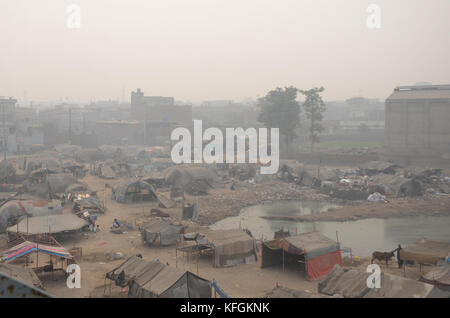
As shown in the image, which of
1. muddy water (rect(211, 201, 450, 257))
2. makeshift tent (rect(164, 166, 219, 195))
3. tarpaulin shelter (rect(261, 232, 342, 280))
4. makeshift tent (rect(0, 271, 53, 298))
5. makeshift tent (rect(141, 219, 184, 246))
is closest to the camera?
makeshift tent (rect(0, 271, 53, 298))

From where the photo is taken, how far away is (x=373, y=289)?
6922mm

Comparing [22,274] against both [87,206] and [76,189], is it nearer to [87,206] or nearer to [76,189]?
[87,206]

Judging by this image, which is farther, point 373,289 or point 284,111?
point 284,111

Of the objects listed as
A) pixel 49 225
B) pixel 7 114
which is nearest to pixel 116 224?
pixel 49 225

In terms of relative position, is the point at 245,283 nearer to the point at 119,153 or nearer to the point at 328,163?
the point at 328,163

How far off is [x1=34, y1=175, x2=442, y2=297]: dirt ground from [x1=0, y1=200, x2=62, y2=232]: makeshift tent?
1.44m

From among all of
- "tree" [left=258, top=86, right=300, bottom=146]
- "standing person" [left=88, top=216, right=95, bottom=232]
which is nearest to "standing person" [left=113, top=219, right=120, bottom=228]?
"standing person" [left=88, top=216, right=95, bottom=232]

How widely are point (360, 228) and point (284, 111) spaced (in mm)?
19225

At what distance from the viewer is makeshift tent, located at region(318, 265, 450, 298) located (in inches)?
259

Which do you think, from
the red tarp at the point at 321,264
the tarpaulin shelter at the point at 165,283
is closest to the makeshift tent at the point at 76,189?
the tarpaulin shelter at the point at 165,283

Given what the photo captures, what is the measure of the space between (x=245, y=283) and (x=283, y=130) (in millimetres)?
25772

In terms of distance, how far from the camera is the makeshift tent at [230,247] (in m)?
9.75

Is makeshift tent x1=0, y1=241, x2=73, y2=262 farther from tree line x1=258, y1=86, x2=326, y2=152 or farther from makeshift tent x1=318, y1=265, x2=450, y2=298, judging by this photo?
tree line x1=258, y1=86, x2=326, y2=152

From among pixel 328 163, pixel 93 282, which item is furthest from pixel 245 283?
pixel 328 163
